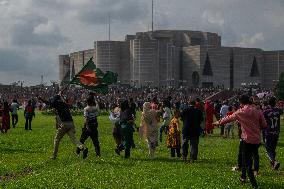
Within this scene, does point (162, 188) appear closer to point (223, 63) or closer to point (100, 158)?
point (100, 158)

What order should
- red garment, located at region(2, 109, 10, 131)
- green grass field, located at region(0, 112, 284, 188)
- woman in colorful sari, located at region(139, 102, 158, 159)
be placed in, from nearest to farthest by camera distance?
green grass field, located at region(0, 112, 284, 188) < woman in colorful sari, located at region(139, 102, 158, 159) < red garment, located at region(2, 109, 10, 131)

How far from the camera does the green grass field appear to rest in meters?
11.1

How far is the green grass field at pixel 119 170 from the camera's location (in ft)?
36.4

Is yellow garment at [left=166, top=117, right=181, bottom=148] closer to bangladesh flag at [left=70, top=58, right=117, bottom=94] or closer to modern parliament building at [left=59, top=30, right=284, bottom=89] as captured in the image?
bangladesh flag at [left=70, top=58, right=117, bottom=94]

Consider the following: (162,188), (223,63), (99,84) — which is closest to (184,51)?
(223,63)

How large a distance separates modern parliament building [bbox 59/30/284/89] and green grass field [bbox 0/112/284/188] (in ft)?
357

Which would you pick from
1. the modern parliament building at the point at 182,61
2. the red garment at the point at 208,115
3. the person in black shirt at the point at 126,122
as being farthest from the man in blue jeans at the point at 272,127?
the modern parliament building at the point at 182,61

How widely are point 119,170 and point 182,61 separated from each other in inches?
5060

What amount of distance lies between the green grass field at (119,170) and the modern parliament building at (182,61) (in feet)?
357

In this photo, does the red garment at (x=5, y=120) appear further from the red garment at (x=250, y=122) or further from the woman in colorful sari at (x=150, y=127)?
the red garment at (x=250, y=122)

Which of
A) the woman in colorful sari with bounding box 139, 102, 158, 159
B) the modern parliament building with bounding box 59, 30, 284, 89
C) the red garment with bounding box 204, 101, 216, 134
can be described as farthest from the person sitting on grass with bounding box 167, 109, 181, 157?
the modern parliament building with bounding box 59, 30, 284, 89

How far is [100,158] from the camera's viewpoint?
16.1 m

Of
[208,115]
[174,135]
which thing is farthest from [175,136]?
[208,115]

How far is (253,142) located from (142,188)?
8.25ft
